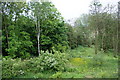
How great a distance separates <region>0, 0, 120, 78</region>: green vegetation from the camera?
2.52m

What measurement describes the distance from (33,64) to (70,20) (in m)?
4.45

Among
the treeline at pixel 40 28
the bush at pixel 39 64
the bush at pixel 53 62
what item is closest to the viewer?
the bush at pixel 39 64

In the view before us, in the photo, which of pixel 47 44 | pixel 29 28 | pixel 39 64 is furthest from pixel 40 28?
pixel 39 64

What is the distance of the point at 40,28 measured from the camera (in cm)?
463

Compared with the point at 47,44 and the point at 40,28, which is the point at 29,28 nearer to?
the point at 40,28

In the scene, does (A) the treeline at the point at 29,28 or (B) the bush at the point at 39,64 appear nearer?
(B) the bush at the point at 39,64

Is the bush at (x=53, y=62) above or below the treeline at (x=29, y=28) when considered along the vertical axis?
below

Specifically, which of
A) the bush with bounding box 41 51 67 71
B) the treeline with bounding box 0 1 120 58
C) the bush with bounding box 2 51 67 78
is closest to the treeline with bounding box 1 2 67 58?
the treeline with bounding box 0 1 120 58

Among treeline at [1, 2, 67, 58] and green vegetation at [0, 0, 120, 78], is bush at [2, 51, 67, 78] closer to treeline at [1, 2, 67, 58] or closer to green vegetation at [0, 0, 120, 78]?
green vegetation at [0, 0, 120, 78]

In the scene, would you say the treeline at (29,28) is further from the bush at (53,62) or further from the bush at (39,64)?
the bush at (53,62)

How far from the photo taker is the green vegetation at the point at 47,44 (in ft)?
8.28

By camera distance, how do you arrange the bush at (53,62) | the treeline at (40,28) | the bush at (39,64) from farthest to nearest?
the treeline at (40,28) → the bush at (53,62) → the bush at (39,64)

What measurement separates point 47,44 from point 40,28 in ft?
2.66

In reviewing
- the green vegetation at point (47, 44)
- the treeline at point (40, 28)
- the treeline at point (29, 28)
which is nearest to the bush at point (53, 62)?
the green vegetation at point (47, 44)
